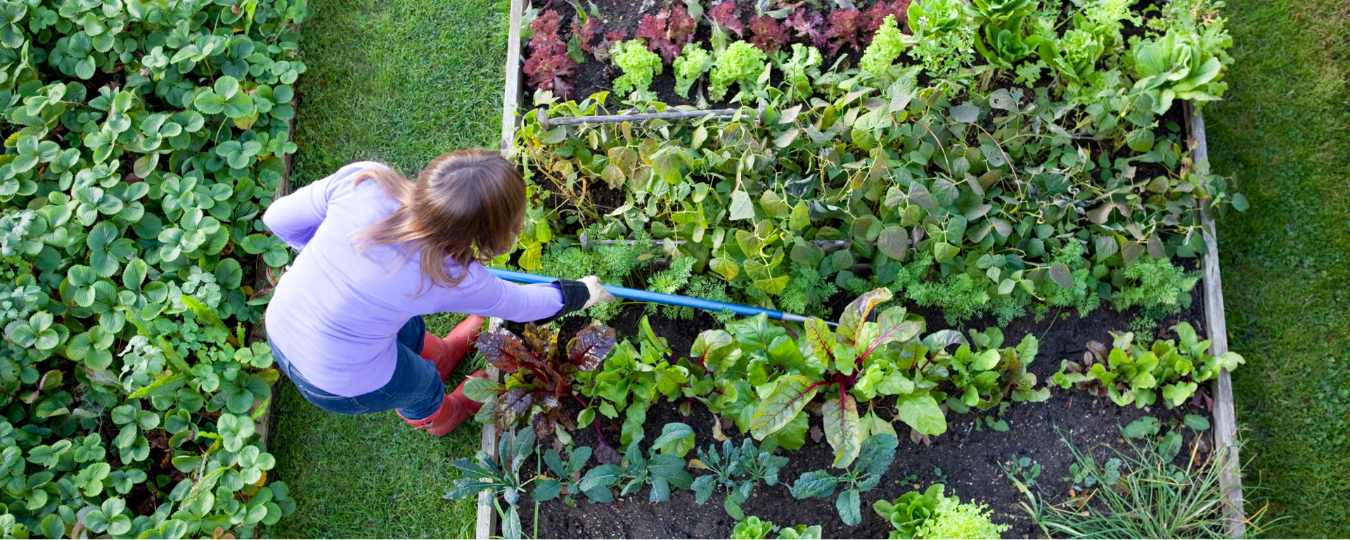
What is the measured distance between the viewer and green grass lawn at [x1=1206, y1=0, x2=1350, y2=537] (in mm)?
3252

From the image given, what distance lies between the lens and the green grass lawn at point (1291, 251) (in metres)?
3.25

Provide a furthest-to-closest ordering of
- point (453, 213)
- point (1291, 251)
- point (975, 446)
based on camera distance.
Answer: point (1291, 251) < point (975, 446) < point (453, 213)

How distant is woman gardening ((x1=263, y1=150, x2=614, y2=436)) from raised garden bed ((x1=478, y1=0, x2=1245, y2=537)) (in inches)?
33.2

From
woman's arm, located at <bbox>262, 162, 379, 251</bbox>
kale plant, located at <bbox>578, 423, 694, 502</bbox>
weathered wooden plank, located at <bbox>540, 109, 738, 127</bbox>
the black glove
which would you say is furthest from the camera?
weathered wooden plank, located at <bbox>540, 109, 738, 127</bbox>

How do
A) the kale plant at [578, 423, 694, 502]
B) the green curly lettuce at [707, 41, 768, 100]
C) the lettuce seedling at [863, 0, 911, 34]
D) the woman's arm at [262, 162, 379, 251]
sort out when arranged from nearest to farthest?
the woman's arm at [262, 162, 379, 251], the kale plant at [578, 423, 694, 502], the green curly lettuce at [707, 41, 768, 100], the lettuce seedling at [863, 0, 911, 34]

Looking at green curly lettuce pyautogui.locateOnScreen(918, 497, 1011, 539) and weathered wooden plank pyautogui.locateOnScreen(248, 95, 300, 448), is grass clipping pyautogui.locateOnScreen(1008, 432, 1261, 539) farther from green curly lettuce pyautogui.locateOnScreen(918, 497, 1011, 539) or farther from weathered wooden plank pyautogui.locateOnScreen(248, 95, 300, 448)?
weathered wooden plank pyautogui.locateOnScreen(248, 95, 300, 448)

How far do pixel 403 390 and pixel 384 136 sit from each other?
165cm

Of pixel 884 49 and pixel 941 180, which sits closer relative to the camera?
pixel 941 180

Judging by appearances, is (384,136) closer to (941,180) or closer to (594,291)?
(594,291)

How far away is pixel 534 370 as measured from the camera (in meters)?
3.02

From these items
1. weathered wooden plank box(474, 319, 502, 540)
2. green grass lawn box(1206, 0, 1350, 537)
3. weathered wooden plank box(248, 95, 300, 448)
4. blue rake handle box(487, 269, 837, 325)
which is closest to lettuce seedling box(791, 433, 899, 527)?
blue rake handle box(487, 269, 837, 325)

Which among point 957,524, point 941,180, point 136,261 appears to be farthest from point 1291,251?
point 136,261

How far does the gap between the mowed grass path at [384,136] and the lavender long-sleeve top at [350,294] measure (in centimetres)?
108

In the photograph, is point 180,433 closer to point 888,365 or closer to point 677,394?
point 677,394
